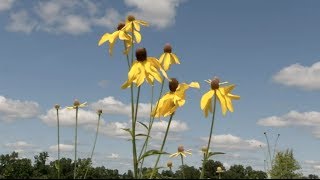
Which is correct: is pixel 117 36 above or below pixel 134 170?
above

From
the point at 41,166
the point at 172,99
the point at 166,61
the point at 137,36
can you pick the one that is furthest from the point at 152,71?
the point at 41,166

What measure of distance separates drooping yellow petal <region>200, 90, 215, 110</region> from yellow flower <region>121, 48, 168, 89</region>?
81 cm

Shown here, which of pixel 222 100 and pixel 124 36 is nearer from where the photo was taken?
pixel 222 100

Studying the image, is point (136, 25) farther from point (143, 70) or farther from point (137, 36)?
Result: point (143, 70)

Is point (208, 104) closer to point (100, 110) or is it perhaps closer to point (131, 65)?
point (131, 65)

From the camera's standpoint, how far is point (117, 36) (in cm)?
969

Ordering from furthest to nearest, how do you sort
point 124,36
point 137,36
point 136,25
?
A: point 136,25
point 137,36
point 124,36

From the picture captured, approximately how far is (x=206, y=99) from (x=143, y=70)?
1.20 metres

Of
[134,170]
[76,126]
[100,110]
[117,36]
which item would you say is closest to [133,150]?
[134,170]

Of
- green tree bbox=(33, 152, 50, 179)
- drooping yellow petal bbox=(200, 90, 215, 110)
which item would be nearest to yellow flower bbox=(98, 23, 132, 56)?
drooping yellow petal bbox=(200, 90, 215, 110)

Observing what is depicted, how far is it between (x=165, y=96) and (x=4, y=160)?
74120 mm

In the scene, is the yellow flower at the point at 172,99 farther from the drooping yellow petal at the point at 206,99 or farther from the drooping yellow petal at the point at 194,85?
the drooping yellow petal at the point at 206,99

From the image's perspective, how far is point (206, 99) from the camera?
306 inches

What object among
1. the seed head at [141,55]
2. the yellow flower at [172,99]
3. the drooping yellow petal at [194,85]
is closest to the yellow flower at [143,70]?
the seed head at [141,55]
